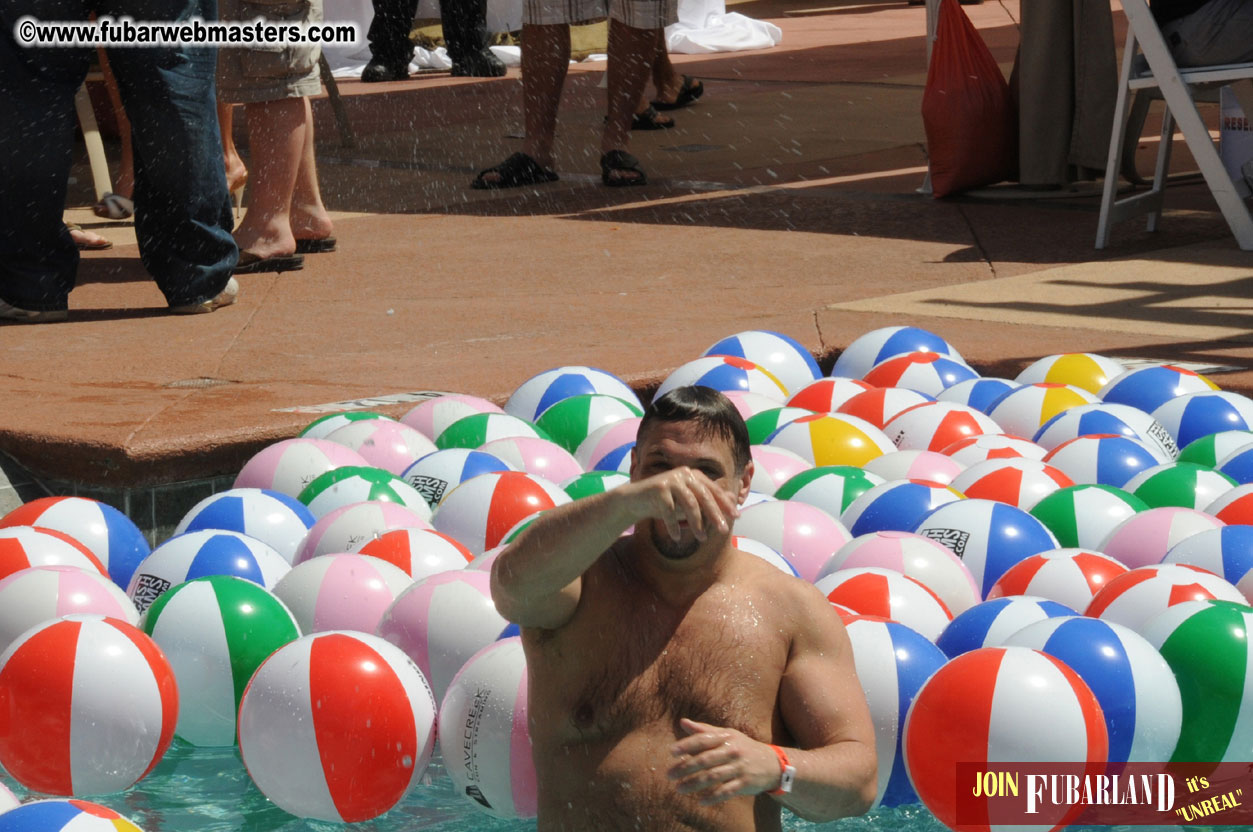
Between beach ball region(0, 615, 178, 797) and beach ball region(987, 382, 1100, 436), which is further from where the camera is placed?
beach ball region(987, 382, 1100, 436)

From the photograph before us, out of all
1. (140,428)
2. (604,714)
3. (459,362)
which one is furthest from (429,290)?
(604,714)

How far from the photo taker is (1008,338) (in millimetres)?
6082

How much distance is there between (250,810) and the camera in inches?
141

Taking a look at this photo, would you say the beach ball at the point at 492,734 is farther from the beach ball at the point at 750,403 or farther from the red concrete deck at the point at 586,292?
the beach ball at the point at 750,403

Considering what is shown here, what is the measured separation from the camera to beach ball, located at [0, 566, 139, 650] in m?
3.75

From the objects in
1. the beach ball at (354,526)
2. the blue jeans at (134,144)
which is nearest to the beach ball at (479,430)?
the beach ball at (354,526)

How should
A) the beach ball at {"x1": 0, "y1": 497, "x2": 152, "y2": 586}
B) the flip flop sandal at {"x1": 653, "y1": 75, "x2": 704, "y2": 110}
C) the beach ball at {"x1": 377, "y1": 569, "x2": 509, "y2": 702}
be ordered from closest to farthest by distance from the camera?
the beach ball at {"x1": 377, "y1": 569, "x2": 509, "y2": 702}, the beach ball at {"x1": 0, "y1": 497, "x2": 152, "y2": 586}, the flip flop sandal at {"x1": 653, "y1": 75, "x2": 704, "y2": 110}

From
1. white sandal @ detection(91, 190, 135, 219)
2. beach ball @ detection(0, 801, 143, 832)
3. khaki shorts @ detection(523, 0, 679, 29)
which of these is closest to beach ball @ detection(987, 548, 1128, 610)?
beach ball @ detection(0, 801, 143, 832)

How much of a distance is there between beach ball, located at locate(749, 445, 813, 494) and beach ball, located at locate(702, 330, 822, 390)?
101cm

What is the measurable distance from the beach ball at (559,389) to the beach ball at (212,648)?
1.84 m

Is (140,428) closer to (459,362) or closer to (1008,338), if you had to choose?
(459,362)

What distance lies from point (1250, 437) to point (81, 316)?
14.4 feet

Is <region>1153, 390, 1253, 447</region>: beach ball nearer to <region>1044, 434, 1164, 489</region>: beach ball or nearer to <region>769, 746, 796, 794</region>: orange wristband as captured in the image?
<region>1044, 434, 1164, 489</region>: beach ball

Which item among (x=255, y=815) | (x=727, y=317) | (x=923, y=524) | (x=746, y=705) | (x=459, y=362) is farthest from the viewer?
(x=727, y=317)
